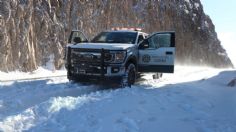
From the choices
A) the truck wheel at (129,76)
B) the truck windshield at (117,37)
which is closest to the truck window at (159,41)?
the truck windshield at (117,37)

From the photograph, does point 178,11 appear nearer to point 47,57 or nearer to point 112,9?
point 112,9

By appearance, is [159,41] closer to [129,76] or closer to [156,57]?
[156,57]

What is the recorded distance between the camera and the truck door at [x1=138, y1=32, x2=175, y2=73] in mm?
14031

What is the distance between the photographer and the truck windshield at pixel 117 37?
14.1 metres

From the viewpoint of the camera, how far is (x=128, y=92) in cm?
1127

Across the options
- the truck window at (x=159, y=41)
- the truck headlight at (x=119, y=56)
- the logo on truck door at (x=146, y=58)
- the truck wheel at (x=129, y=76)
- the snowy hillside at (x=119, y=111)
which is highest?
the truck window at (x=159, y=41)

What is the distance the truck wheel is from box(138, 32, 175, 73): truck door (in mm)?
620

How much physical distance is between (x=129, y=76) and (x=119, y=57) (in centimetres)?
91

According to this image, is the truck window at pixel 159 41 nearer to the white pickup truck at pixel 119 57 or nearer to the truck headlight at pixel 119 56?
the white pickup truck at pixel 119 57

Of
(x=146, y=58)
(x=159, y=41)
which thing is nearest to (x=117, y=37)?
(x=146, y=58)

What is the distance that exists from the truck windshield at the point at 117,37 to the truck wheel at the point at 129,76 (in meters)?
1.03

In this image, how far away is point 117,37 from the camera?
1441cm

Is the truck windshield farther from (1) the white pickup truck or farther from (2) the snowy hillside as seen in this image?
(2) the snowy hillside

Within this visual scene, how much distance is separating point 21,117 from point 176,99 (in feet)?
13.4
